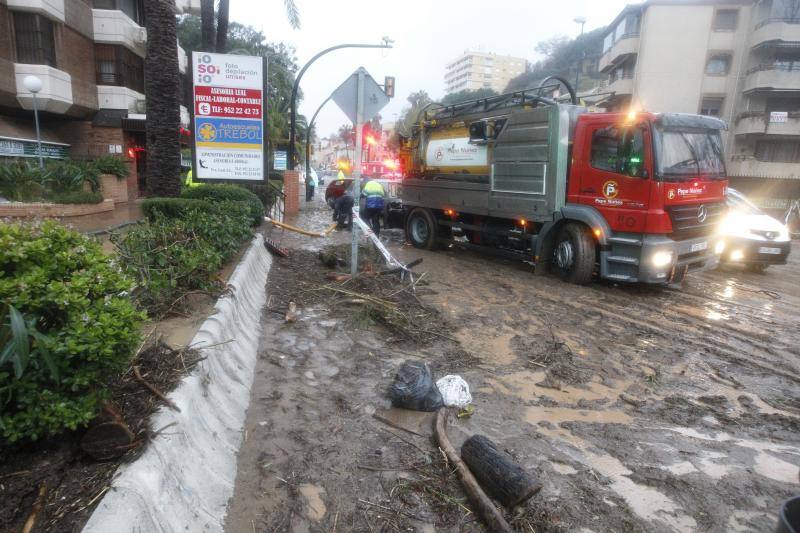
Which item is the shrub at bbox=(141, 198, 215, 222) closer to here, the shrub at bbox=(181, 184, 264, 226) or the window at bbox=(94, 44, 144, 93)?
the shrub at bbox=(181, 184, 264, 226)

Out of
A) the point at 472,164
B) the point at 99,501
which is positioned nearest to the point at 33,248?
the point at 99,501

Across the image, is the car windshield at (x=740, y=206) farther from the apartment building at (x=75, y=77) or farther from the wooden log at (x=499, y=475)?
the apartment building at (x=75, y=77)

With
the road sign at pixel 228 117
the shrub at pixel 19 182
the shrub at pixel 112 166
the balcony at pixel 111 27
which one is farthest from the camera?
the balcony at pixel 111 27

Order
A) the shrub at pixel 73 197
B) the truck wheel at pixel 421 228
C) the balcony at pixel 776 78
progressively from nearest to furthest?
the truck wheel at pixel 421 228 < the shrub at pixel 73 197 < the balcony at pixel 776 78

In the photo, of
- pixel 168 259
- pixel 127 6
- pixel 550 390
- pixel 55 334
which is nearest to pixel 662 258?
pixel 550 390

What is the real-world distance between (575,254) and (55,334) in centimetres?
786

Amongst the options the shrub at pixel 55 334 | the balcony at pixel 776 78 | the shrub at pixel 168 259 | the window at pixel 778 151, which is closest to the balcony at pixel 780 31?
the balcony at pixel 776 78

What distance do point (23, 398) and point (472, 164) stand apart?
977 cm

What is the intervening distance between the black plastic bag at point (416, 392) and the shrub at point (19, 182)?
12066mm

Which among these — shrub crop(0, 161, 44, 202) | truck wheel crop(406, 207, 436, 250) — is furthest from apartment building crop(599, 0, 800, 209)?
shrub crop(0, 161, 44, 202)

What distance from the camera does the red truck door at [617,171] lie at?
778 cm

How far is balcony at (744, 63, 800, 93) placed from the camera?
2756 centimetres

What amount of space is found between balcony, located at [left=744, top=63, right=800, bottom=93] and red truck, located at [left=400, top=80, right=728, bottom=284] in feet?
82.9

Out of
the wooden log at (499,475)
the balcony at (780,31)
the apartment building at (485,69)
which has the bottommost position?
the wooden log at (499,475)
